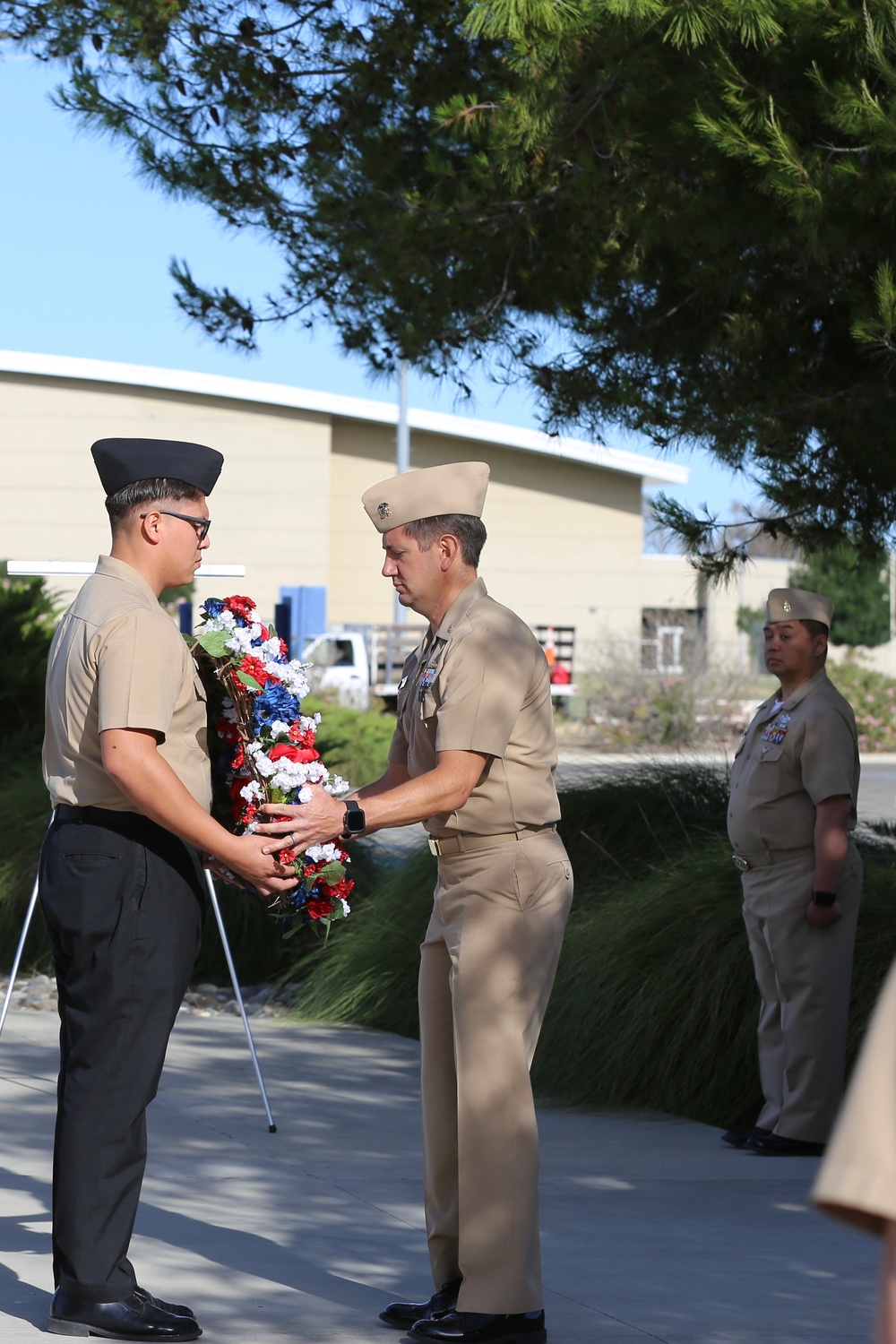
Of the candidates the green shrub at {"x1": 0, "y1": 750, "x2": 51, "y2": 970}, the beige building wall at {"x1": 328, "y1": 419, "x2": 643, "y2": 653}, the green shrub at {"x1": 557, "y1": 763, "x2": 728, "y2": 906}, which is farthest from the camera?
the beige building wall at {"x1": 328, "y1": 419, "x2": 643, "y2": 653}

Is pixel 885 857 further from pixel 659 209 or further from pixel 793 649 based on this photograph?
pixel 659 209

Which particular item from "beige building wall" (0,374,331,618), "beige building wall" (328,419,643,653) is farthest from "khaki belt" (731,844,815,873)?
"beige building wall" (328,419,643,653)

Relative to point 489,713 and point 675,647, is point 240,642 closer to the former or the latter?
point 489,713

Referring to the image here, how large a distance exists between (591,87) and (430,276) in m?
1.67

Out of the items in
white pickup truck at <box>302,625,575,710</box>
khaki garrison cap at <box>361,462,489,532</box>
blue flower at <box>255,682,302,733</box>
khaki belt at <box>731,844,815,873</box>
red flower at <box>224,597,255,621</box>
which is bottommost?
khaki belt at <box>731,844,815,873</box>

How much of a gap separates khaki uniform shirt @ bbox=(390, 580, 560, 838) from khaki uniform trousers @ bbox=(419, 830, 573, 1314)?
3.7 inches

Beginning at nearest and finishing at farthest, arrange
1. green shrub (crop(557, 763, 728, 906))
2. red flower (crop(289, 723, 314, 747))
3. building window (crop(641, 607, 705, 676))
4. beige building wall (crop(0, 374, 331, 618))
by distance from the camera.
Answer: red flower (crop(289, 723, 314, 747)) → green shrub (crop(557, 763, 728, 906)) → building window (crop(641, 607, 705, 676)) → beige building wall (crop(0, 374, 331, 618))

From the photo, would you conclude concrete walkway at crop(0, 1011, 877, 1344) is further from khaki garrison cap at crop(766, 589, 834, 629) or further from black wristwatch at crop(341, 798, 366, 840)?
khaki garrison cap at crop(766, 589, 834, 629)

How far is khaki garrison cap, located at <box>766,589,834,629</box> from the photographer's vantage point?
6590 mm

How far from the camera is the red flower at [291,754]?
14.7 feet

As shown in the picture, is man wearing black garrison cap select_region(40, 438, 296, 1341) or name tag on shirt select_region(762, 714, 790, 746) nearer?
man wearing black garrison cap select_region(40, 438, 296, 1341)

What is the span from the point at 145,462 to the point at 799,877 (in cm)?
325

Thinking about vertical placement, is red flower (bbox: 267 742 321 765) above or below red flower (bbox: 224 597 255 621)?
below

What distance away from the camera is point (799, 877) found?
6418mm
